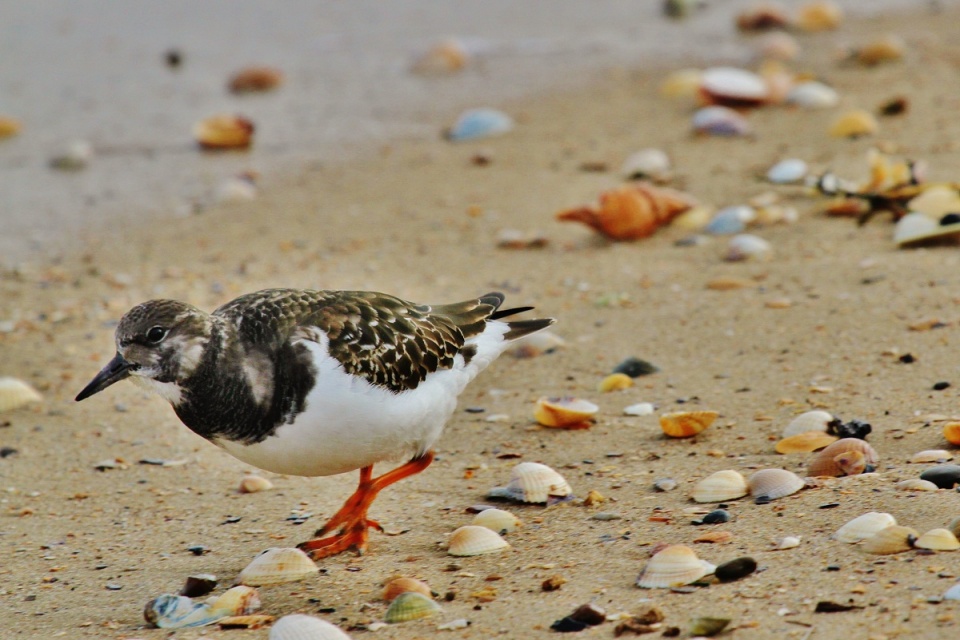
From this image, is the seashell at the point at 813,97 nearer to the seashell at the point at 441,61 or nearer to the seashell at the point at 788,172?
the seashell at the point at 788,172

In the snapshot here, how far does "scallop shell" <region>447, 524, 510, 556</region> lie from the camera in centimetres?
356

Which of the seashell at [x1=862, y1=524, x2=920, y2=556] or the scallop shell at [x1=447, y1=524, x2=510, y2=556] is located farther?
the scallop shell at [x1=447, y1=524, x2=510, y2=556]

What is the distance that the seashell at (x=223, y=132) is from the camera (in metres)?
8.04

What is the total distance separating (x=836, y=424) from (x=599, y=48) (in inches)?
247

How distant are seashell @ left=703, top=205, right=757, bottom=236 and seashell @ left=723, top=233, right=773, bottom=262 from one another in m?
0.26

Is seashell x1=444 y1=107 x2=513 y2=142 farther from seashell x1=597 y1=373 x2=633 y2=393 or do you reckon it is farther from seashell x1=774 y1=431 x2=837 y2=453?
seashell x1=774 y1=431 x2=837 y2=453

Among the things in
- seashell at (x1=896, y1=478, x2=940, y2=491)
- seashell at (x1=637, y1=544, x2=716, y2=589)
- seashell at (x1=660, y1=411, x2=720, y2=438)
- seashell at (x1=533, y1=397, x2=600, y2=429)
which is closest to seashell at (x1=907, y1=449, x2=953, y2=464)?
seashell at (x1=896, y1=478, x2=940, y2=491)

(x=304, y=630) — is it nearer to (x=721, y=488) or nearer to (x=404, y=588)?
(x=404, y=588)

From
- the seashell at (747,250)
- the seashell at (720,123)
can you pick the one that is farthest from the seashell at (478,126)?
the seashell at (747,250)

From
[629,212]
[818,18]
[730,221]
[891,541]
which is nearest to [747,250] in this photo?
[730,221]

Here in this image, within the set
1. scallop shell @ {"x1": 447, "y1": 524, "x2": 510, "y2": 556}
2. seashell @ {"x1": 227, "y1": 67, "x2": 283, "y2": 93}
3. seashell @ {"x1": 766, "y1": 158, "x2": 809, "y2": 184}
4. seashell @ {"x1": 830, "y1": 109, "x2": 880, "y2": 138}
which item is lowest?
scallop shell @ {"x1": 447, "y1": 524, "x2": 510, "y2": 556}

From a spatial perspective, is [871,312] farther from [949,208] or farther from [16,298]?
[16,298]

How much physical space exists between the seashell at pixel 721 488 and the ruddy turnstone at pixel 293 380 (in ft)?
2.80

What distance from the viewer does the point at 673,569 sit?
10.2 ft
